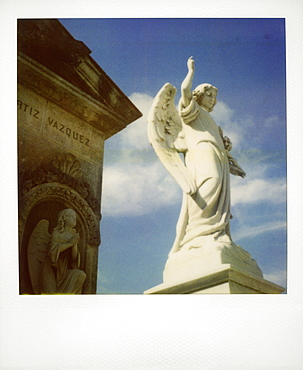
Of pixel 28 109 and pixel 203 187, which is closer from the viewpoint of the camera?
pixel 203 187

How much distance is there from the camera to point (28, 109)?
6902 mm

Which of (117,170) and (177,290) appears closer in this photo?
(177,290)

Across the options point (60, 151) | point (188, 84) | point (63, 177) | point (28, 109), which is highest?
point (188, 84)

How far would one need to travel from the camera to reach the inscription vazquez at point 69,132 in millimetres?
7066

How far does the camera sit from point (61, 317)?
261 inches

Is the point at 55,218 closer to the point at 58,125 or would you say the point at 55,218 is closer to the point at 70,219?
the point at 70,219

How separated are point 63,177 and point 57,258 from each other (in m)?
0.70

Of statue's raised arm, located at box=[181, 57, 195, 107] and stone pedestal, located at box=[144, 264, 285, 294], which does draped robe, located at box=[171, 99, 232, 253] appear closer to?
statue's raised arm, located at box=[181, 57, 195, 107]

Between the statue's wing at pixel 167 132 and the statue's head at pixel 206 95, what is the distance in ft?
0.77

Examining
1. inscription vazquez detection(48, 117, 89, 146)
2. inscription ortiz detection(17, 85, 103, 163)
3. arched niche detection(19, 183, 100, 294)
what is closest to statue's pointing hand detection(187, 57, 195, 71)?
inscription ortiz detection(17, 85, 103, 163)

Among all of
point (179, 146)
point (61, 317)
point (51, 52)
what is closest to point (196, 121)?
point (179, 146)

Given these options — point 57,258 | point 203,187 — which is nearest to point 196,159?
point 203,187
